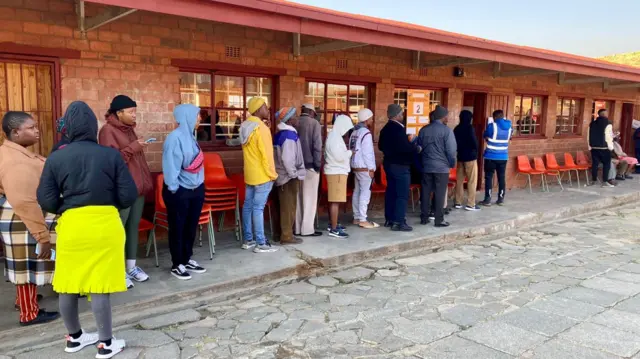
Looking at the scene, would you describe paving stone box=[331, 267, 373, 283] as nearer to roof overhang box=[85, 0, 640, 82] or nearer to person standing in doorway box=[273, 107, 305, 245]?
person standing in doorway box=[273, 107, 305, 245]

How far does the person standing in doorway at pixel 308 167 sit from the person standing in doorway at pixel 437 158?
187 centimetres

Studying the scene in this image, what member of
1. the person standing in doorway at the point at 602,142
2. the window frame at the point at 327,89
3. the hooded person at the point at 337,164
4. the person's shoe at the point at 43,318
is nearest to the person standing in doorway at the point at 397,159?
the hooded person at the point at 337,164

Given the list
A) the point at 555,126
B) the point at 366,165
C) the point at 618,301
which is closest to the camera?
the point at 618,301

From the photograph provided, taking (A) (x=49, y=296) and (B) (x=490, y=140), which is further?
(B) (x=490, y=140)

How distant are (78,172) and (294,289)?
2.65 meters

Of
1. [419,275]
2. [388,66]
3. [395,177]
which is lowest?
[419,275]

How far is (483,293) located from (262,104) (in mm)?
3187

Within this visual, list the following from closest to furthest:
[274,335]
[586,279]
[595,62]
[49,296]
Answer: [274,335], [49,296], [586,279], [595,62]

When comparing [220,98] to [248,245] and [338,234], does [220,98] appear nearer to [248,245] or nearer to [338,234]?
[248,245]

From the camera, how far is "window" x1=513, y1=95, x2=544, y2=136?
482 inches

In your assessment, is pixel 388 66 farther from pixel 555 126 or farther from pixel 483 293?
pixel 555 126

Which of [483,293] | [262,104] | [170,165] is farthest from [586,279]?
[170,165]

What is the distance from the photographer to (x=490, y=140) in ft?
31.7

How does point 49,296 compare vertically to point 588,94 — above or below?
below
